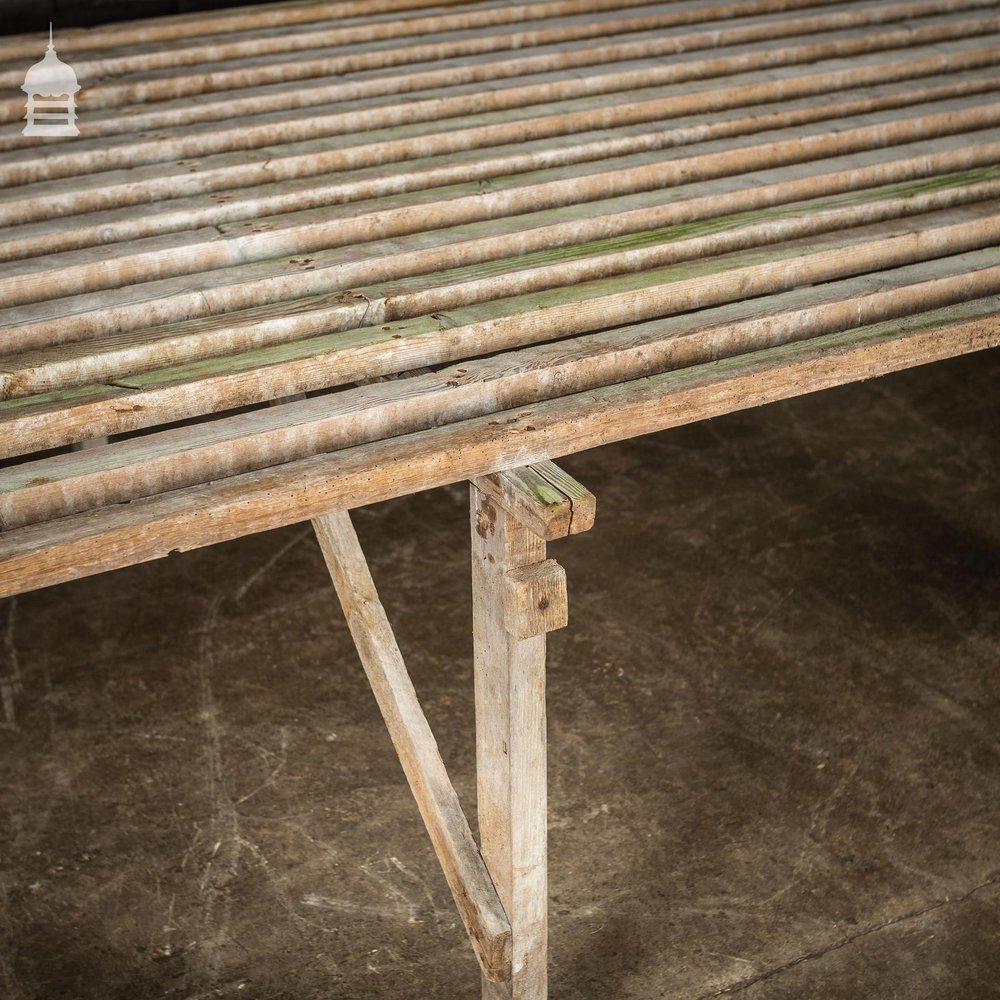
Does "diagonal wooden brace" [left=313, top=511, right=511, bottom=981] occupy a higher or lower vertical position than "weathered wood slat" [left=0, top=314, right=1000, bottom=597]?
lower

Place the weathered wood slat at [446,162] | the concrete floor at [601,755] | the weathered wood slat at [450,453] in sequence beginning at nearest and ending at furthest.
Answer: the weathered wood slat at [450,453] → the weathered wood slat at [446,162] → the concrete floor at [601,755]

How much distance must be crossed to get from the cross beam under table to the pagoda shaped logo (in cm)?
147

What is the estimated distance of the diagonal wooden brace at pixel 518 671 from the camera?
295 centimetres

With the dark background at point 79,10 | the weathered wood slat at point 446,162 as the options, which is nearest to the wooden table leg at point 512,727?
the weathered wood slat at point 446,162

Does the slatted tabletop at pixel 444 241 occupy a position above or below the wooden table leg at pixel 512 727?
above

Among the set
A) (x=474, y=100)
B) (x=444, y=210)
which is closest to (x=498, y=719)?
(x=444, y=210)

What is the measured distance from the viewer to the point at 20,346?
3160 mm

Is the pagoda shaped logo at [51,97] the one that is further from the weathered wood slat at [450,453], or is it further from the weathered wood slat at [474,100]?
the weathered wood slat at [450,453]

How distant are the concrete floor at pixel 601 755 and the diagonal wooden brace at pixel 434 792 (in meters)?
0.76

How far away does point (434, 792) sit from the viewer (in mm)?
3518

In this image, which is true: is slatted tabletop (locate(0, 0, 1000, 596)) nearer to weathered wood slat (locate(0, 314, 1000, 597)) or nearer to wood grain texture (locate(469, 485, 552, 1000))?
weathered wood slat (locate(0, 314, 1000, 597))

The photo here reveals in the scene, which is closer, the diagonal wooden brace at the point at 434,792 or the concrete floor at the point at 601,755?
the diagonal wooden brace at the point at 434,792

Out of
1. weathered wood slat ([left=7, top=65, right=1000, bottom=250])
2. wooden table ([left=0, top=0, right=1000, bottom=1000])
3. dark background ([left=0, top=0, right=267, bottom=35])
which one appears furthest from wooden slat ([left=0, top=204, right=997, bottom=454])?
dark background ([left=0, top=0, right=267, bottom=35])

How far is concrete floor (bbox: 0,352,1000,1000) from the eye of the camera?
4.34m
